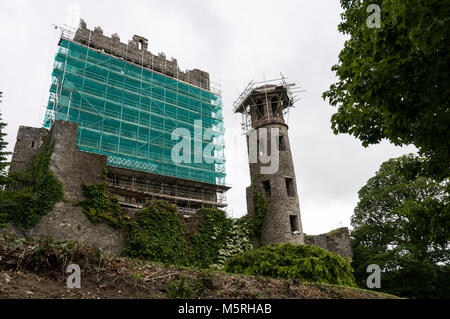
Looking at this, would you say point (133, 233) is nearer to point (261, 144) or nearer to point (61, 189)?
point (61, 189)

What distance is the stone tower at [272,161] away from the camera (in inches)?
747

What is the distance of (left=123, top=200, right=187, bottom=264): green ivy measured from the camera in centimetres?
1377

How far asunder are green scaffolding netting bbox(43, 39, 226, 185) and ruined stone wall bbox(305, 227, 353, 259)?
399 inches

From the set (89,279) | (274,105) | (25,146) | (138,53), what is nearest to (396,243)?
(274,105)

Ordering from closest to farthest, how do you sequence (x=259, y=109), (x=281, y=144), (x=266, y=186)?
(x=266, y=186), (x=281, y=144), (x=259, y=109)

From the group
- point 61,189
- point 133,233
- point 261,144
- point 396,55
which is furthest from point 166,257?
point 396,55

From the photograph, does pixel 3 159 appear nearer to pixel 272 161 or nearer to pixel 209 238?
pixel 209 238

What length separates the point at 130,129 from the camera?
26.1 m

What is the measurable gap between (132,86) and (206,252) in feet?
56.4

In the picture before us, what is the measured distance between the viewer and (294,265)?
11086 millimetres

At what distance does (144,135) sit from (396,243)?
20714 millimetres

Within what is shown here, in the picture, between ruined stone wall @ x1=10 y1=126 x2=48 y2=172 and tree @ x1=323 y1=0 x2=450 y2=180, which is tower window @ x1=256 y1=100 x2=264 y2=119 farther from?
tree @ x1=323 y1=0 x2=450 y2=180

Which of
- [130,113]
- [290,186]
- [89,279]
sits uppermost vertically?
[130,113]

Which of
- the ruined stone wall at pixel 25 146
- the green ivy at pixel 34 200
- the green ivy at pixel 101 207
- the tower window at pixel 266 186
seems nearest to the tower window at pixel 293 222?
the tower window at pixel 266 186
